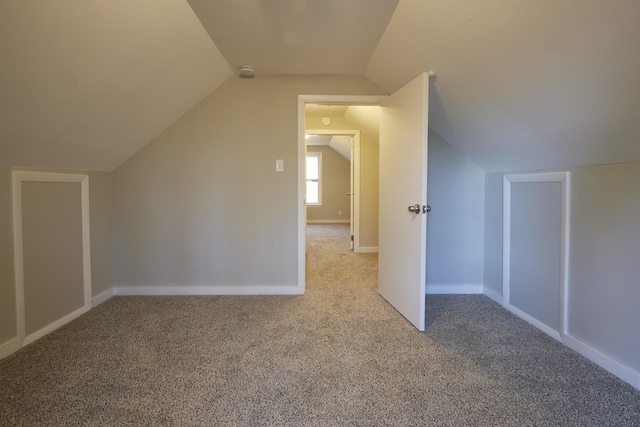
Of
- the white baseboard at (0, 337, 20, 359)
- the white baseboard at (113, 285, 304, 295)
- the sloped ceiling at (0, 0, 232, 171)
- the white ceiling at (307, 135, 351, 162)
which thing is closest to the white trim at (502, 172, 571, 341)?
the white baseboard at (113, 285, 304, 295)

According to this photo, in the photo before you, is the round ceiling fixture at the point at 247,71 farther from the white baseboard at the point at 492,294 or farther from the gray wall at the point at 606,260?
the white baseboard at the point at 492,294

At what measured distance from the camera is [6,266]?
6.02 feet

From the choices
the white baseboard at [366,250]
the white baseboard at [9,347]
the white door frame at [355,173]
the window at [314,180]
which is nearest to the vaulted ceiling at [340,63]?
the white baseboard at [9,347]

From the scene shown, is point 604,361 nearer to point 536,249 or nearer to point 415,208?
point 536,249

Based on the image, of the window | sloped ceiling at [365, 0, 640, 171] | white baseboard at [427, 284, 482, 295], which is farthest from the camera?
the window

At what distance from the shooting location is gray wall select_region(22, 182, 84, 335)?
1.99 m

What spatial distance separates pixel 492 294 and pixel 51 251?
11.3 ft

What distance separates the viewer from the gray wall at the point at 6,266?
1.81 meters

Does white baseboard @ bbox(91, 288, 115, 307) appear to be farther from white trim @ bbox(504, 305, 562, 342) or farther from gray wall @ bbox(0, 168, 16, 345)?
white trim @ bbox(504, 305, 562, 342)

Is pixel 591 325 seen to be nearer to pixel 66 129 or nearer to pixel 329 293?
pixel 329 293

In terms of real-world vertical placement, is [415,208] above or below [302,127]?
below

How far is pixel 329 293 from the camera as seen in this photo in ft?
9.57

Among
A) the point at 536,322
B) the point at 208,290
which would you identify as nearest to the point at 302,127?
the point at 208,290

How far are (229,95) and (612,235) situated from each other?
286cm
